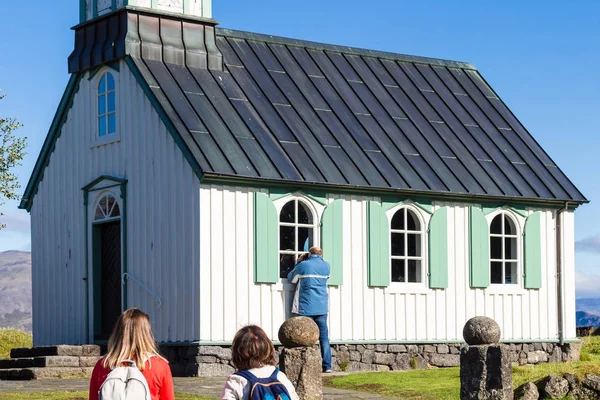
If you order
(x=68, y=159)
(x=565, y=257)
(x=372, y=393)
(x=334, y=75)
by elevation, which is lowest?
(x=372, y=393)

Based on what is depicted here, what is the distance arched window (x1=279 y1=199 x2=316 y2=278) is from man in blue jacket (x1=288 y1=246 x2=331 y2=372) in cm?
70

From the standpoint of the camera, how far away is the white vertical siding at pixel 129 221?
19.9m

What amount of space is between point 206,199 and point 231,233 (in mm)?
698

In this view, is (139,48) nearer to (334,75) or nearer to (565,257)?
(334,75)

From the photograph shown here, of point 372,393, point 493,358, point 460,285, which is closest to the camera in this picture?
point 493,358

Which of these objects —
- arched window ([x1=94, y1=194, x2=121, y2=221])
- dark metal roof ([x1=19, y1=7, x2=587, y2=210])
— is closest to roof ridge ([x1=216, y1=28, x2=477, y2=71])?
dark metal roof ([x1=19, y1=7, x2=587, y2=210])

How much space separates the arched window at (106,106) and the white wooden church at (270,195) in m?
0.03

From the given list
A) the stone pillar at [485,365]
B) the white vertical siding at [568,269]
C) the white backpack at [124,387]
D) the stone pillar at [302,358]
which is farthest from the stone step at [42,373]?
the white backpack at [124,387]

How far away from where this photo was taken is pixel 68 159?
2303 cm

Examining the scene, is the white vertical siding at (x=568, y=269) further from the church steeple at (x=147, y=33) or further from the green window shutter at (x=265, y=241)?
the church steeple at (x=147, y=33)

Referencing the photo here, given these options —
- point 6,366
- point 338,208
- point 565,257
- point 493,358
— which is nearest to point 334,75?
point 338,208

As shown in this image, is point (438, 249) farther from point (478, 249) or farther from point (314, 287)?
point (314, 287)

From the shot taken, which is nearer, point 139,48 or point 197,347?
point 197,347

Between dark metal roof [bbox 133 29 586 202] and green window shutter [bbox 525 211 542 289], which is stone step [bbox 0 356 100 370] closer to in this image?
dark metal roof [bbox 133 29 586 202]
